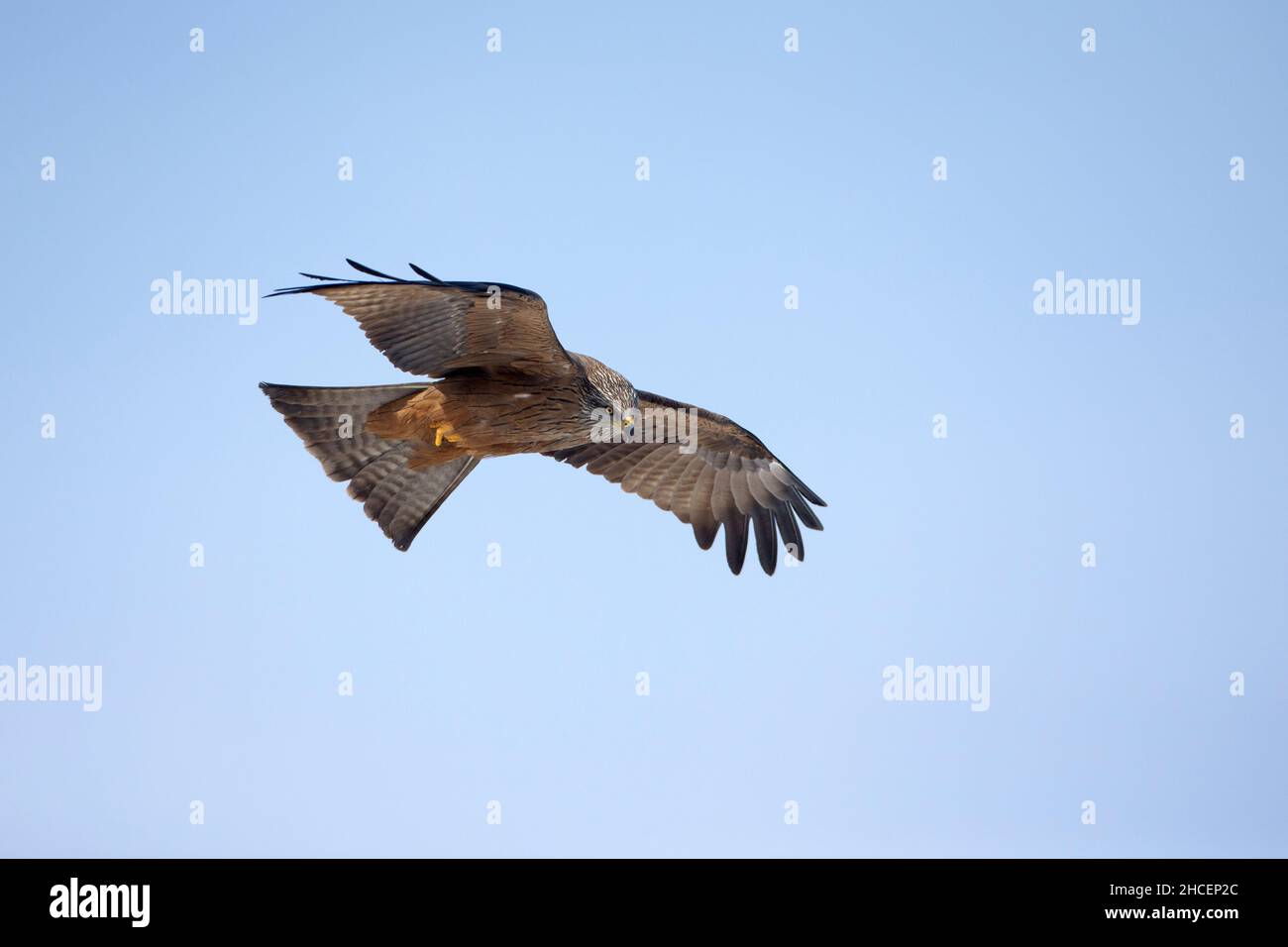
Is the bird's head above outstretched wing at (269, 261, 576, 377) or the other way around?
the other way around

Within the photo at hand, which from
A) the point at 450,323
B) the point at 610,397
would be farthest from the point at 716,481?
the point at 450,323

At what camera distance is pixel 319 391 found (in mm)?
10836

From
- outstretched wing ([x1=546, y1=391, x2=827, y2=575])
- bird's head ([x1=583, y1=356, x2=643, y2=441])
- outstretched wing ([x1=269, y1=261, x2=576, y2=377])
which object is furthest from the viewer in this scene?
outstretched wing ([x1=546, y1=391, x2=827, y2=575])

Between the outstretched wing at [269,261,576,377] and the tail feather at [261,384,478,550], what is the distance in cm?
70

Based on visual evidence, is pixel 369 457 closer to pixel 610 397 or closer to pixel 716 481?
pixel 610 397

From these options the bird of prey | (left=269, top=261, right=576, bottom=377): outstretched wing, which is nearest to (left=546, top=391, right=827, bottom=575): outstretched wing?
the bird of prey

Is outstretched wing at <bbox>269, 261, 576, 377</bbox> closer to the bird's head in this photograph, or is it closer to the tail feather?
the bird's head

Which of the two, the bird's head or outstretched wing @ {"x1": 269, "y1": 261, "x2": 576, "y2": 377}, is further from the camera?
the bird's head

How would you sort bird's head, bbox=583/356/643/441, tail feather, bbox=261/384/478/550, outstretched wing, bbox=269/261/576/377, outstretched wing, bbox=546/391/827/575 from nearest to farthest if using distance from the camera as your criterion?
outstretched wing, bbox=269/261/576/377
bird's head, bbox=583/356/643/441
tail feather, bbox=261/384/478/550
outstretched wing, bbox=546/391/827/575

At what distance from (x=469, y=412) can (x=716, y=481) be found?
134 inches

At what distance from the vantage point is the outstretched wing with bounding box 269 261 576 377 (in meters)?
9.42

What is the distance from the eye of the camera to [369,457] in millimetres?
11211

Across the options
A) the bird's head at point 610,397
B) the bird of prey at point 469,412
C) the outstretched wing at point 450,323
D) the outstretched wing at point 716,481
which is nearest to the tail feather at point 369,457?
the bird of prey at point 469,412
